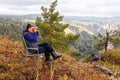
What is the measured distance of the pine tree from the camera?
5366cm

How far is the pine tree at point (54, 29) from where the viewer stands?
53.7m

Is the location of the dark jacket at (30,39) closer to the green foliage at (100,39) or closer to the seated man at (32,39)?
the seated man at (32,39)

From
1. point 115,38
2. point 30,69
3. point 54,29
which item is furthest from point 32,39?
point 54,29

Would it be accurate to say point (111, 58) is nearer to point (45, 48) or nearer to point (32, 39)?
point (45, 48)

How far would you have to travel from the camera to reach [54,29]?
2229 inches

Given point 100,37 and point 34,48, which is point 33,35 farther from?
point 100,37

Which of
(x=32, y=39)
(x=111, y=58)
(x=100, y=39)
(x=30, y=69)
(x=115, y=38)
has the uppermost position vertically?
(x=32, y=39)

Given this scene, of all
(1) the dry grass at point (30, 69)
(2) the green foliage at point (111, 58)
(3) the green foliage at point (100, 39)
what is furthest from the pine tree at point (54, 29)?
(1) the dry grass at point (30, 69)

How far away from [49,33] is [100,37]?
11703mm

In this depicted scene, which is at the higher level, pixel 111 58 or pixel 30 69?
pixel 30 69

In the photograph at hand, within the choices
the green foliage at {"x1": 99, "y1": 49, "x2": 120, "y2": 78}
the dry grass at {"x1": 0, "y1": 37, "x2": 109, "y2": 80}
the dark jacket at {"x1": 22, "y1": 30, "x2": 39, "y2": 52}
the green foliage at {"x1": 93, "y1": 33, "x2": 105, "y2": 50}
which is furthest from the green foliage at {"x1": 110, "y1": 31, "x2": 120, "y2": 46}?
the dark jacket at {"x1": 22, "y1": 30, "x2": 39, "y2": 52}

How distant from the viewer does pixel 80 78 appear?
39.7 feet

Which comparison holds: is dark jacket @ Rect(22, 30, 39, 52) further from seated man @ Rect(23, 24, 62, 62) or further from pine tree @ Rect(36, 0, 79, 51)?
pine tree @ Rect(36, 0, 79, 51)

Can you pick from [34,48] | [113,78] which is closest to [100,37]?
[113,78]
